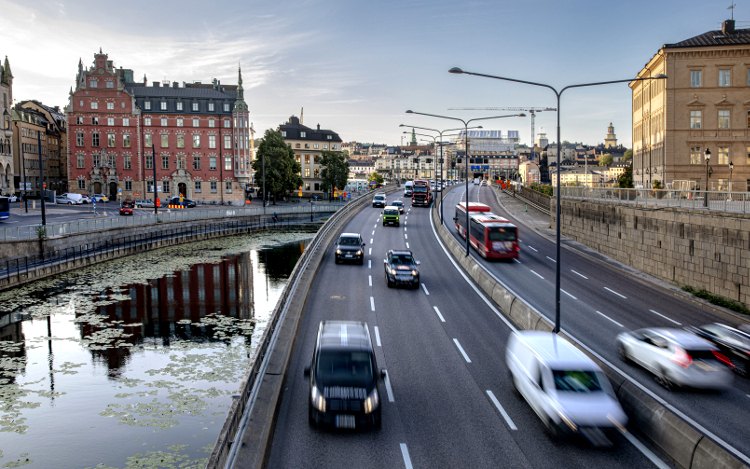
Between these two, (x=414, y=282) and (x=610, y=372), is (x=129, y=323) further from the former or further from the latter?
(x=610, y=372)

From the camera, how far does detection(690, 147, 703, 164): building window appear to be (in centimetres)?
5994

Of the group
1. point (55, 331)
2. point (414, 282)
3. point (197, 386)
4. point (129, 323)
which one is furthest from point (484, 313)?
point (55, 331)

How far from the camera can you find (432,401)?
1808 cm

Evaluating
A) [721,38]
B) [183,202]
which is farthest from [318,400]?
[183,202]

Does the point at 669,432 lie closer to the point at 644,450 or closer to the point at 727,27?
the point at 644,450

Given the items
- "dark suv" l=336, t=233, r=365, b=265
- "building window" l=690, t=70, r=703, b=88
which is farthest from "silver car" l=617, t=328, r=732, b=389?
"building window" l=690, t=70, r=703, b=88

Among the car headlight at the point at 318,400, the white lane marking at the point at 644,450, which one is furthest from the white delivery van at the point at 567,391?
the car headlight at the point at 318,400

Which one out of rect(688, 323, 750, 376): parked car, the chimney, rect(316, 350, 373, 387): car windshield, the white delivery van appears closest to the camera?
the white delivery van

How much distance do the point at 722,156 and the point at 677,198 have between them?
90.2 feet

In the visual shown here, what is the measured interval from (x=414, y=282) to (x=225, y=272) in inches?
900

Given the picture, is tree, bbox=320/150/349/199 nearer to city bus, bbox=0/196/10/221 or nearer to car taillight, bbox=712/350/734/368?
city bus, bbox=0/196/10/221

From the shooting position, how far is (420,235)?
189ft

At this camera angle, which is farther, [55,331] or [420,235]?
[420,235]

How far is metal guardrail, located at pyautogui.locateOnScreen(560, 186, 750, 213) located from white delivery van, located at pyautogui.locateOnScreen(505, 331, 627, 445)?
1930 centimetres
